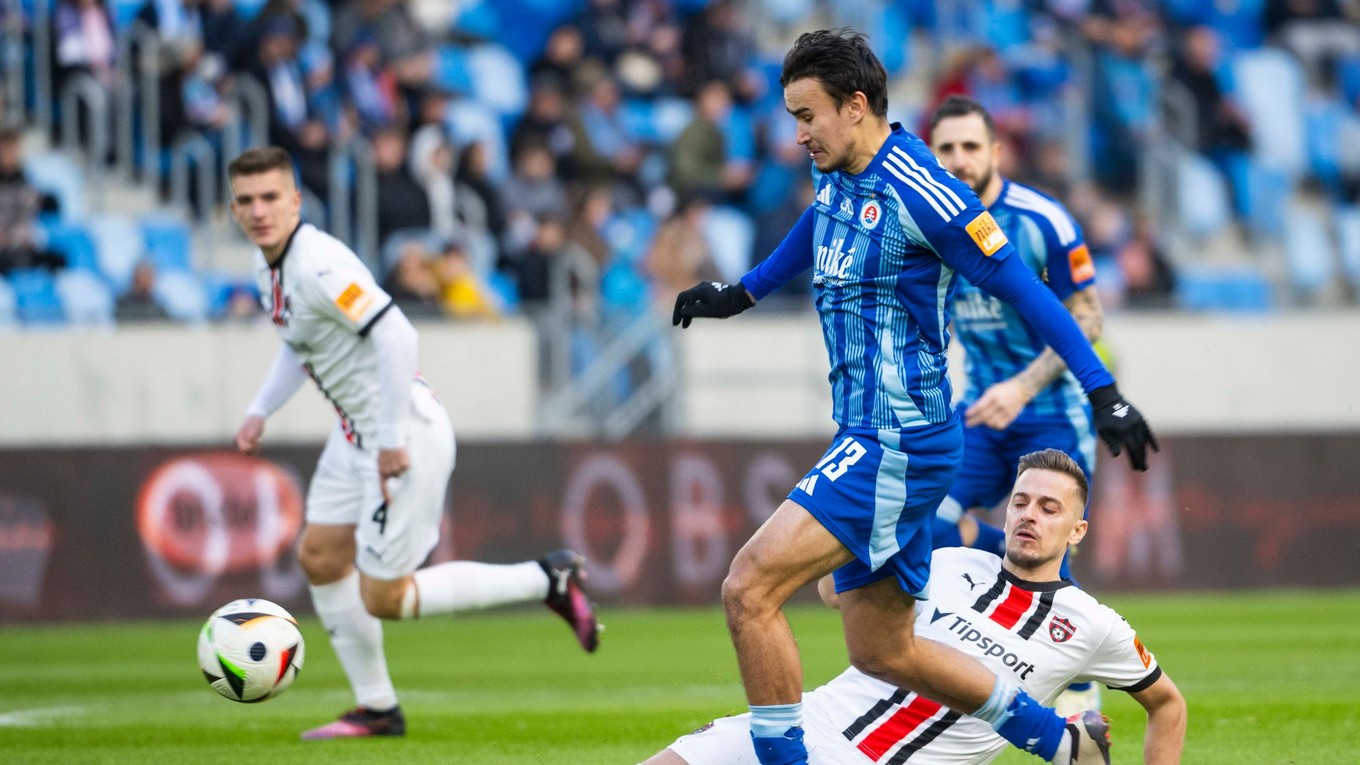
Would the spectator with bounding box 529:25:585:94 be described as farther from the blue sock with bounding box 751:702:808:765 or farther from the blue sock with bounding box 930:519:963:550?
the blue sock with bounding box 751:702:808:765

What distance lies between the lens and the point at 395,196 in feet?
52.9

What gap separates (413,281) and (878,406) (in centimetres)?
1013

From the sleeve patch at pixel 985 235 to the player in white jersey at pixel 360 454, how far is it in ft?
10.2

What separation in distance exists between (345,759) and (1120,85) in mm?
14983

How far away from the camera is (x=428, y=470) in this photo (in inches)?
316

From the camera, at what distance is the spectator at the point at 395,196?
1608 centimetres

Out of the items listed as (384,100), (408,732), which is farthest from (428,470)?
(384,100)

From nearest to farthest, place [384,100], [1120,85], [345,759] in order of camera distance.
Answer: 1. [345,759]
2. [384,100]
3. [1120,85]

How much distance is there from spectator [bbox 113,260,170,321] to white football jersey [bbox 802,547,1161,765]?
9755mm

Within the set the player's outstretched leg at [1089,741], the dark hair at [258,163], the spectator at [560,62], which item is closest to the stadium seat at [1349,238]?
the spectator at [560,62]

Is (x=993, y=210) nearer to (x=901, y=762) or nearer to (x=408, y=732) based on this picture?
(x=901, y=762)

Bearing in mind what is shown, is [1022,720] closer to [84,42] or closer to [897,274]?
[897,274]

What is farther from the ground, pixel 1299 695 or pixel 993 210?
pixel 993 210

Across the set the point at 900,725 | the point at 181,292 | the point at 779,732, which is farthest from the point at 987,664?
the point at 181,292
